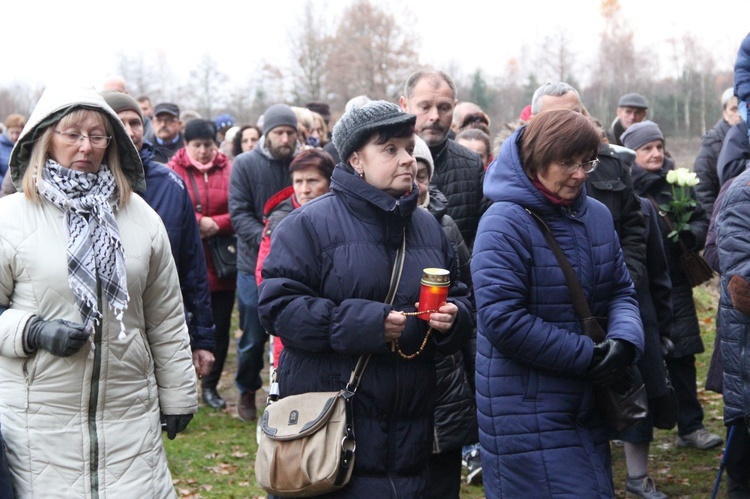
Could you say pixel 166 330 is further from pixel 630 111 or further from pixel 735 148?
pixel 630 111

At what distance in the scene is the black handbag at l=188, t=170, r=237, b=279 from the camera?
8.64 metres

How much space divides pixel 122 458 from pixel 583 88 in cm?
2971

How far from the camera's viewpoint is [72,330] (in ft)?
11.7

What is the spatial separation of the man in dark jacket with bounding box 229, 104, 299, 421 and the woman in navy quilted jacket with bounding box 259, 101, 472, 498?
13.8 feet

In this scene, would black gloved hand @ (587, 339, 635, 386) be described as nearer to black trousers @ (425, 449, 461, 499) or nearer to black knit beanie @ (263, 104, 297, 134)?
black trousers @ (425, 449, 461, 499)

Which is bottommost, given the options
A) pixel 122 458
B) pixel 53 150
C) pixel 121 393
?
pixel 122 458

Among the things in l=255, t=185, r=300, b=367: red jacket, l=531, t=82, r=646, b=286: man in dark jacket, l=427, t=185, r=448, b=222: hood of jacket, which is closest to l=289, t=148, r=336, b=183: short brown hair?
l=255, t=185, r=300, b=367: red jacket

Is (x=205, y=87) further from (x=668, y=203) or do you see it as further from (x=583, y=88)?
(x=668, y=203)

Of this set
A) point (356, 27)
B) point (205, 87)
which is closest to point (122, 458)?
point (356, 27)

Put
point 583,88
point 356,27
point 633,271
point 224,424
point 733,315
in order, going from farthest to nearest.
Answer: point 356,27
point 583,88
point 224,424
point 633,271
point 733,315

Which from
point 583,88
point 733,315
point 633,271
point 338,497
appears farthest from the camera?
point 583,88

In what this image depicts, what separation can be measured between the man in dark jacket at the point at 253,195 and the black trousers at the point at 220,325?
48cm

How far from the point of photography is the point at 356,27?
4159cm

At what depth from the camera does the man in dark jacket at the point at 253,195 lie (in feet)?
27.0
